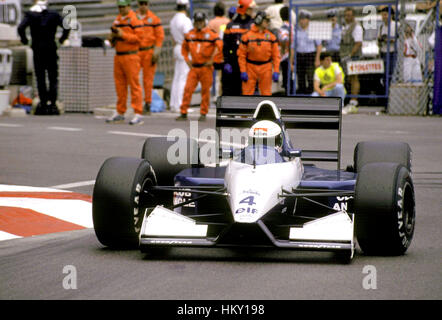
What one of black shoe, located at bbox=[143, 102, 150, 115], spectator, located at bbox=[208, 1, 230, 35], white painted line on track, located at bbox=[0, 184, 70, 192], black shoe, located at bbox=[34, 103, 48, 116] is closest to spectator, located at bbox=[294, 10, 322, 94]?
spectator, located at bbox=[208, 1, 230, 35]

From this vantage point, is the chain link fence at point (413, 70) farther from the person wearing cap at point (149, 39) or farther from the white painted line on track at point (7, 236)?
the white painted line on track at point (7, 236)

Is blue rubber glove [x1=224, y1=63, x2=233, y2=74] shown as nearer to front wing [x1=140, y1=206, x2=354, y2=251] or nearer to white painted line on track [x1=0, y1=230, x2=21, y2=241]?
white painted line on track [x1=0, y1=230, x2=21, y2=241]

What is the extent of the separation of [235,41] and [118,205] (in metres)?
10.6

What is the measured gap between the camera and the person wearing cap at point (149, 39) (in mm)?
→ 18672

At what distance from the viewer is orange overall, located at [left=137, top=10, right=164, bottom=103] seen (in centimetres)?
1866

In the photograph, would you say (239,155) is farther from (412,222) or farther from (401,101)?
(401,101)

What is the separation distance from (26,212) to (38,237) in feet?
3.67

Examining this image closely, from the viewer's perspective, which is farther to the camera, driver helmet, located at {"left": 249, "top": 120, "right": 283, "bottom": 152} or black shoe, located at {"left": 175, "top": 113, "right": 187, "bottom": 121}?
black shoe, located at {"left": 175, "top": 113, "right": 187, "bottom": 121}

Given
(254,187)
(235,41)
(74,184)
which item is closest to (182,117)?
(235,41)

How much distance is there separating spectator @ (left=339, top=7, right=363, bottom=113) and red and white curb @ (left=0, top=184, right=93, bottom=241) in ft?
37.4

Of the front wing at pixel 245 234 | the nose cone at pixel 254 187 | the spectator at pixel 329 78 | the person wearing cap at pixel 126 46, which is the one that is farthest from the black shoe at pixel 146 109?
the front wing at pixel 245 234

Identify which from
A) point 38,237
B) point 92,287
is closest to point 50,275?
point 92,287

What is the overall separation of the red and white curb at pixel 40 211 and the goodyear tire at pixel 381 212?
2.52 meters
